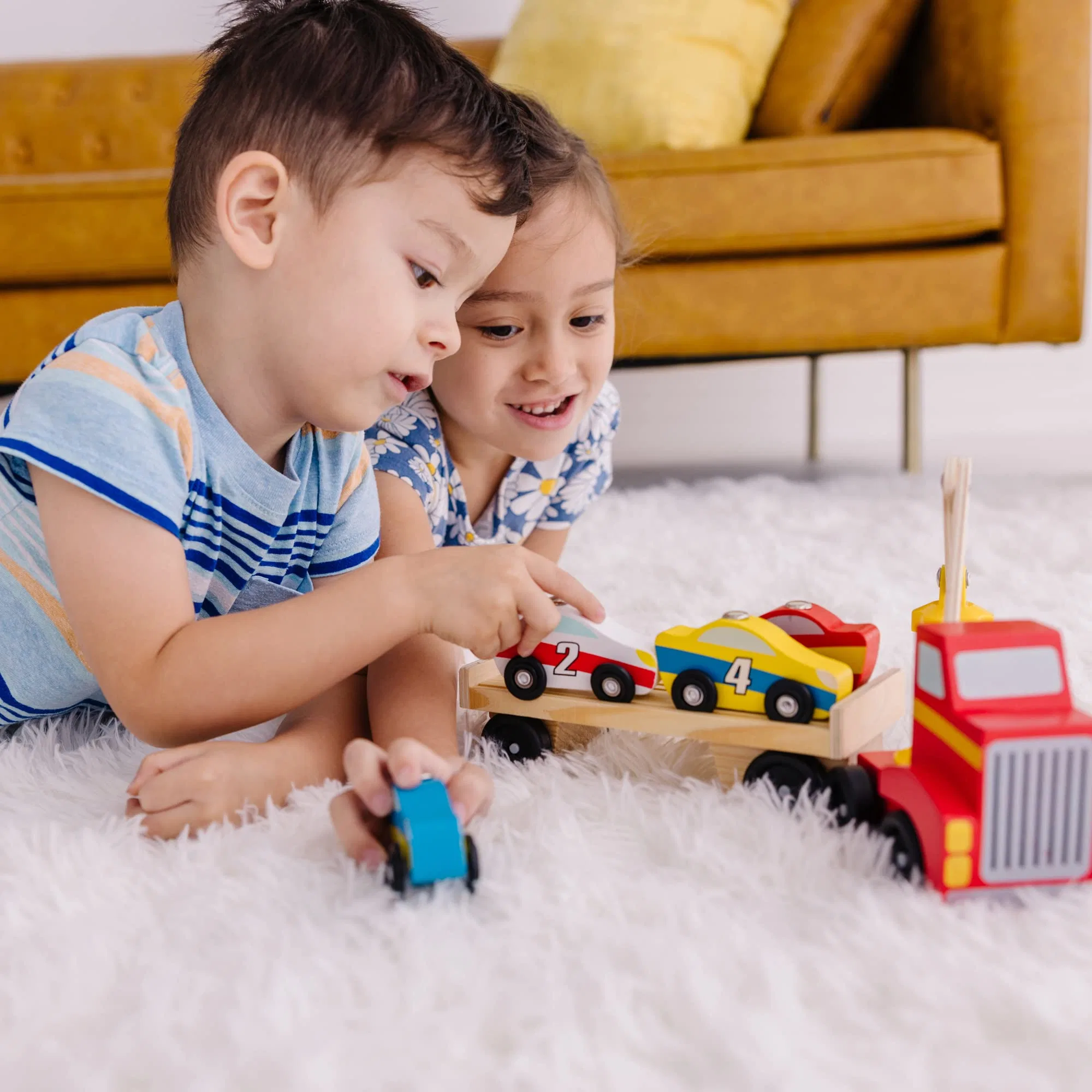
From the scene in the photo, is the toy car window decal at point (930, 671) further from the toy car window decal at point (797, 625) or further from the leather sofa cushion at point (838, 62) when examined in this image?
the leather sofa cushion at point (838, 62)

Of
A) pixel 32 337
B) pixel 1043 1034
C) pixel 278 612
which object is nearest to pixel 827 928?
pixel 1043 1034

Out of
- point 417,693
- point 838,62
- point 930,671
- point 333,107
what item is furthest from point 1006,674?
point 838,62

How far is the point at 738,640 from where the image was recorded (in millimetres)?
666

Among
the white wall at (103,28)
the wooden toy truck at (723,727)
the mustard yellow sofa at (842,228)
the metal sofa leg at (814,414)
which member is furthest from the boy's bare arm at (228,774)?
the white wall at (103,28)

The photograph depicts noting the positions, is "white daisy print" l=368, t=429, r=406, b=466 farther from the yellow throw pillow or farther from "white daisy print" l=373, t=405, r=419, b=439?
the yellow throw pillow

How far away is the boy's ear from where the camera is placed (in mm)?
702

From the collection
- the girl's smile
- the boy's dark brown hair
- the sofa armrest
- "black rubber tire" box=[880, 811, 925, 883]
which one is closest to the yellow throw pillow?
the sofa armrest

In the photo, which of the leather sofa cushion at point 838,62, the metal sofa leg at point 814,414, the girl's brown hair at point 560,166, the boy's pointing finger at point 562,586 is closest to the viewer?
the boy's pointing finger at point 562,586

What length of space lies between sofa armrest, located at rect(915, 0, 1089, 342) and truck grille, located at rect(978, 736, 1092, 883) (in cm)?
153

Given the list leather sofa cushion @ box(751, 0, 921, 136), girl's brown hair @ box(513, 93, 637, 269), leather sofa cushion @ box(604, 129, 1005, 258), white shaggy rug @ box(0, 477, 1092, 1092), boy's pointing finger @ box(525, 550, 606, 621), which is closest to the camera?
white shaggy rug @ box(0, 477, 1092, 1092)

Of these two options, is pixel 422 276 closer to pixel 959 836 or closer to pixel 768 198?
pixel 959 836

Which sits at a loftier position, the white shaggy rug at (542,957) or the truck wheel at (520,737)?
the white shaggy rug at (542,957)

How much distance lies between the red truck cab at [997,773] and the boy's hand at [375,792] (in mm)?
231

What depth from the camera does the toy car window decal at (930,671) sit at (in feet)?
1.81
